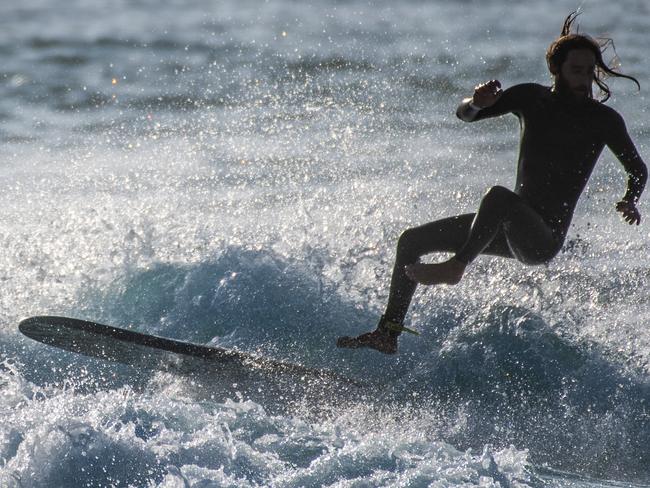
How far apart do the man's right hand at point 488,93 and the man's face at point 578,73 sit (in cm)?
36

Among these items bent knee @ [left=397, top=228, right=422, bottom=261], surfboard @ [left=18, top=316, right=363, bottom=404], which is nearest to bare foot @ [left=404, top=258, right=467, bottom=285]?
bent knee @ [left=397, top=228, right=422, bottom=261]

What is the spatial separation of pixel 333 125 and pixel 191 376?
29.2 feet

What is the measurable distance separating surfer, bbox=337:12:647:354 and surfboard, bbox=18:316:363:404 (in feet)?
2.83

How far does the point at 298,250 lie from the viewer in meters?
8.03

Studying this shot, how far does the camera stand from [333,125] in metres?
14.7

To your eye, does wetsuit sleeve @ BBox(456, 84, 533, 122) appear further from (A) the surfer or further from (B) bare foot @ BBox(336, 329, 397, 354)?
(B) bare foot @ BBox(336, 329, 397, 354)

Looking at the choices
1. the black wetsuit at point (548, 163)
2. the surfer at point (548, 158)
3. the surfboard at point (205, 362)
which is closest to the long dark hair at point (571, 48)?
the surfer at point (548, 158)

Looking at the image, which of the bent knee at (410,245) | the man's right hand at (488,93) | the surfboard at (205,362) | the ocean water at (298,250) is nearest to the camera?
the ocean water at (298,250)

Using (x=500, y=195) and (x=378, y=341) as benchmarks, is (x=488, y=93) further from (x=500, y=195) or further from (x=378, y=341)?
(x=378, y=341)

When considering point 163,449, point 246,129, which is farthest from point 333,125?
point 163,449

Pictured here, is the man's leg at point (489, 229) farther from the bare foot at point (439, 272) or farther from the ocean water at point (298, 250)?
the ocean water at point (298, 250)

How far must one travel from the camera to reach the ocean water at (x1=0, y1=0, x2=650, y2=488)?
4.68 meters

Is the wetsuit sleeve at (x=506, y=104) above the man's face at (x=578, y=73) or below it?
→ below

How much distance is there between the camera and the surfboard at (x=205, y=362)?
6023 mm
